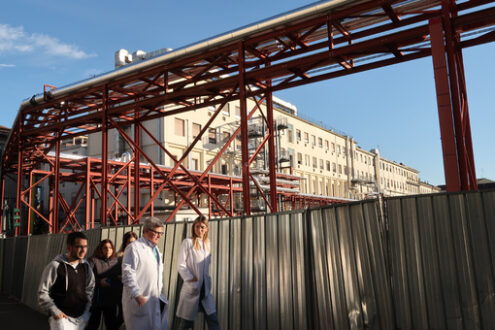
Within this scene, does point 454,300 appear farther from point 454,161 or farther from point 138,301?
point 454,161

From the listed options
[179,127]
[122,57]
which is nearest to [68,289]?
[179,127]

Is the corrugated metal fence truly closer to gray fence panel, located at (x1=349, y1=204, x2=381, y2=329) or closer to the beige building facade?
gray fence panel, located at (x1=349, y1=204, x2=381, y2=329)

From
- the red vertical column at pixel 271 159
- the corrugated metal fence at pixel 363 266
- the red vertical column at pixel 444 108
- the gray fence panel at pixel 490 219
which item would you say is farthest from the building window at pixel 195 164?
the gray fence panel at pixel 490 219

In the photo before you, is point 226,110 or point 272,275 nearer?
point 272,275

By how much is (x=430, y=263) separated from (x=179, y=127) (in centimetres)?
3233

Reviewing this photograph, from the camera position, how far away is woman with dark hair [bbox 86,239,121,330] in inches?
233

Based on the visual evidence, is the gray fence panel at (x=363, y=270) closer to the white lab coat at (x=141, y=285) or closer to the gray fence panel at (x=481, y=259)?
the gray fence panel at (x=481, y=259)

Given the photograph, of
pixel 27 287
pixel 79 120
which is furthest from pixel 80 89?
pixel 27 287

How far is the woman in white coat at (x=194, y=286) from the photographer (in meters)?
5.34

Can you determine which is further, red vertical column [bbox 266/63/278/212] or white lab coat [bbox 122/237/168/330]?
red vertical column [bbox 266/63/278/212]

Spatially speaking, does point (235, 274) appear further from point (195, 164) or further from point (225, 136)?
point (225, 136)

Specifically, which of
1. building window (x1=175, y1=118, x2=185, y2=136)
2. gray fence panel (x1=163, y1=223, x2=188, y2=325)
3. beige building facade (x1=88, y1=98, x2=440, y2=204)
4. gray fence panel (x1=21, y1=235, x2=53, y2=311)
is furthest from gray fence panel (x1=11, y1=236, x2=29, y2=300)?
building window (x1=175, y1=118, x2=185, y2=136)

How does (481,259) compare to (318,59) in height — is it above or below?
below

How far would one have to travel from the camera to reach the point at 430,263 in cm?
443
